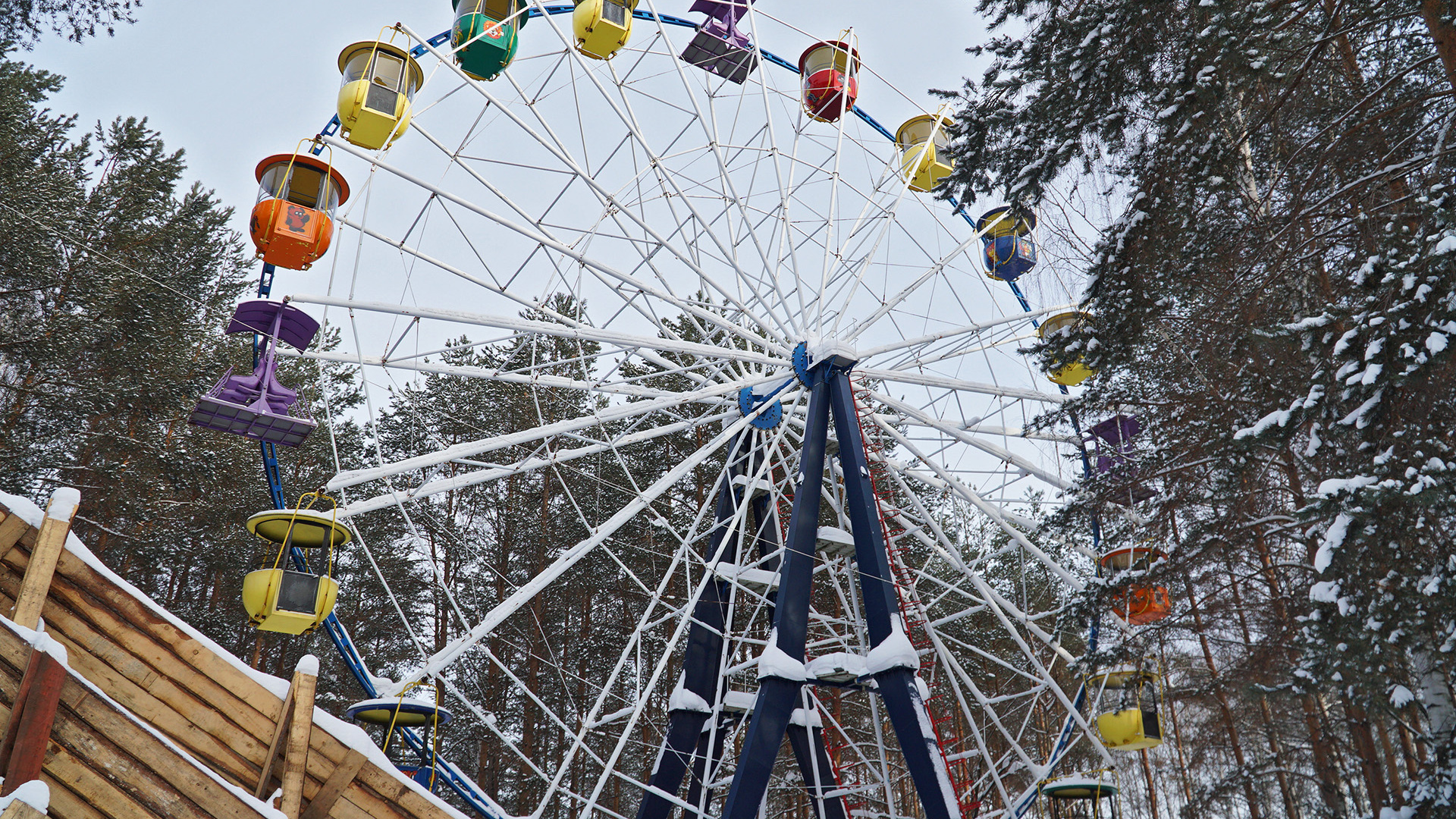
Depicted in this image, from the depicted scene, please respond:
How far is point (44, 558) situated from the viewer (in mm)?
2846

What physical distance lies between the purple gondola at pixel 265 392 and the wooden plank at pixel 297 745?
19.4 feet

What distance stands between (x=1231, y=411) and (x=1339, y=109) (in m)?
2.09

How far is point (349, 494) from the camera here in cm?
2158

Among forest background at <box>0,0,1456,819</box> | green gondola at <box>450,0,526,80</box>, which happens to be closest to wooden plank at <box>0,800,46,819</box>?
forest background at <box>0,0,1456,819</box>

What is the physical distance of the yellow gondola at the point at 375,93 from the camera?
962cm

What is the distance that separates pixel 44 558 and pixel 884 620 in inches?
263

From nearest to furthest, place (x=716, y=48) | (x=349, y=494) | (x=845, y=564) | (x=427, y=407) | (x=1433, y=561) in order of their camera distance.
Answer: (x=1433, y=561) < (x=845, y=564) < (x=716, y=48) < (x=427, y=407) < (x=349, y=494)

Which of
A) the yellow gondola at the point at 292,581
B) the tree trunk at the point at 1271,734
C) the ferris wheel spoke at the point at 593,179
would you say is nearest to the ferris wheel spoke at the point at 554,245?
the ferris wheel spoke at the point at 593,179

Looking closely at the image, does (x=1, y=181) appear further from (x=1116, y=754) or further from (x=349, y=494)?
(x=1116, y=754)

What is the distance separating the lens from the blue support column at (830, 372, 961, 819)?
7789 mm

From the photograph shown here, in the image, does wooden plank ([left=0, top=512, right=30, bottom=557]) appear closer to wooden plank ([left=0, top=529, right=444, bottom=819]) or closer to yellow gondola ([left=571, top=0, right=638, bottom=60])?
wooden plank ([left=0, top=529, right=444, bottom=819])

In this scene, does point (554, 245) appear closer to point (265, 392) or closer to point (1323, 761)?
point (265, 392)

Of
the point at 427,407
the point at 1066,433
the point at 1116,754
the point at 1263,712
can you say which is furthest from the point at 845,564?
the point at 1116,754

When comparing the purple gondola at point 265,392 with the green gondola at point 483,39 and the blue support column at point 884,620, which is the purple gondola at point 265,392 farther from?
the blue support column at point 884,620
